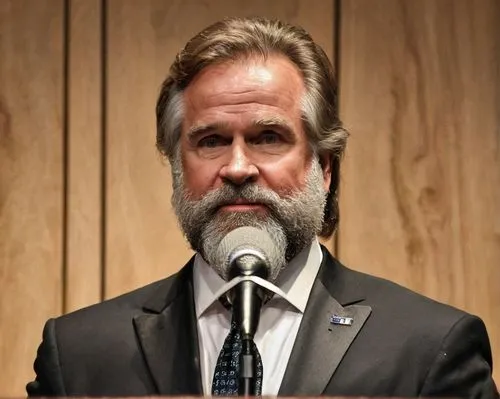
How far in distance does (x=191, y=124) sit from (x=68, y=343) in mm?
362

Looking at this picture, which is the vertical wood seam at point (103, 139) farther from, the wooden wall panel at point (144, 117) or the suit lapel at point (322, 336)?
the suit lapel at point (322, 336)

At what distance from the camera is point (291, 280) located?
1.62m

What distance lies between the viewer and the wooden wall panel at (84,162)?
2.24m

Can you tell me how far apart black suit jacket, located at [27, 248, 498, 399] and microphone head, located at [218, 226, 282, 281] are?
15cm

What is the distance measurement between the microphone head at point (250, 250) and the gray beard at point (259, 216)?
106 mm

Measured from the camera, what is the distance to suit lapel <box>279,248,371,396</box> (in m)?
1.48

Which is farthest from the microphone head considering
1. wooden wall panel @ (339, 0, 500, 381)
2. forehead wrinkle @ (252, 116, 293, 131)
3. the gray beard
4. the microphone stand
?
wooden wall panel @ (339, 0, 500, 381)

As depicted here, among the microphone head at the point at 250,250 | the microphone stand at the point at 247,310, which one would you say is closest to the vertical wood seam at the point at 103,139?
the microphone head at the point at 250,250

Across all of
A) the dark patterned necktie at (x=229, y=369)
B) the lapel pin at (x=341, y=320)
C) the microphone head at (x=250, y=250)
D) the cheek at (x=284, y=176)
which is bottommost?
the dark patterned necktie at (x=229, y=369)

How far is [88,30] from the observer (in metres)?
A: 2.26

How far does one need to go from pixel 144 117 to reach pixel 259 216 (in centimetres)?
76

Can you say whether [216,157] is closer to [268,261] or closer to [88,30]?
[268,261]

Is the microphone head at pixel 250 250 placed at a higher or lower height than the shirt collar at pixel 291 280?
higher

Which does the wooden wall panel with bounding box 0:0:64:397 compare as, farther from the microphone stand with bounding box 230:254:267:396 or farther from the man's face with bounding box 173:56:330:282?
the microphone stand with bounding box 230:254:267:396
